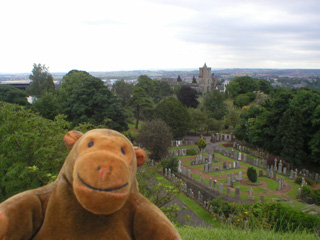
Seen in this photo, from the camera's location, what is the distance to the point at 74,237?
108 inches

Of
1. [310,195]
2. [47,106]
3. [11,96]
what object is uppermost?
[11,96]

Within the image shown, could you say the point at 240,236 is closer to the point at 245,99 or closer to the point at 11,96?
the point at 11,96

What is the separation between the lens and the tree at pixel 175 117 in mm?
35656

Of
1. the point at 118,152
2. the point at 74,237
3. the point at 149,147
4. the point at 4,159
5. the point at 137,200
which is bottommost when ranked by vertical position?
the point at 149,147

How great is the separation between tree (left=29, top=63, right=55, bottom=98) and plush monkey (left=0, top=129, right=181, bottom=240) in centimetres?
3947

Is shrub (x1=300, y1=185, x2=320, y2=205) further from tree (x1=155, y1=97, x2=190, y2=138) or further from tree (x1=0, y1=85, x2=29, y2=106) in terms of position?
tree (x1=0, y1=85, x2=29, y2=106)

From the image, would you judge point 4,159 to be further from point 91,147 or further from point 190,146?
point 190,146

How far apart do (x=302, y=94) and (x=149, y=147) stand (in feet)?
54.4

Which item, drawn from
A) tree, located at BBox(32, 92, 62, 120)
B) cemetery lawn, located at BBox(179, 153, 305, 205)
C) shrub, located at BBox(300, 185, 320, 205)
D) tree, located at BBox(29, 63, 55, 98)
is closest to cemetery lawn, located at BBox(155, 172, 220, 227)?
cemetery lawn, located at BBox(179, 153, 305, 205)

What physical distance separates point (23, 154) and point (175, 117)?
2620 centimetres

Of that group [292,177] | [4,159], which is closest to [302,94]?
[292,177]

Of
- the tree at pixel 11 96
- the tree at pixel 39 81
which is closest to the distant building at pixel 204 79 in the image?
the tree at pixel 39 81

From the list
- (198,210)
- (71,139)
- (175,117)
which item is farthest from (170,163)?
(71,139)

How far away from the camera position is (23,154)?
35.0ft
